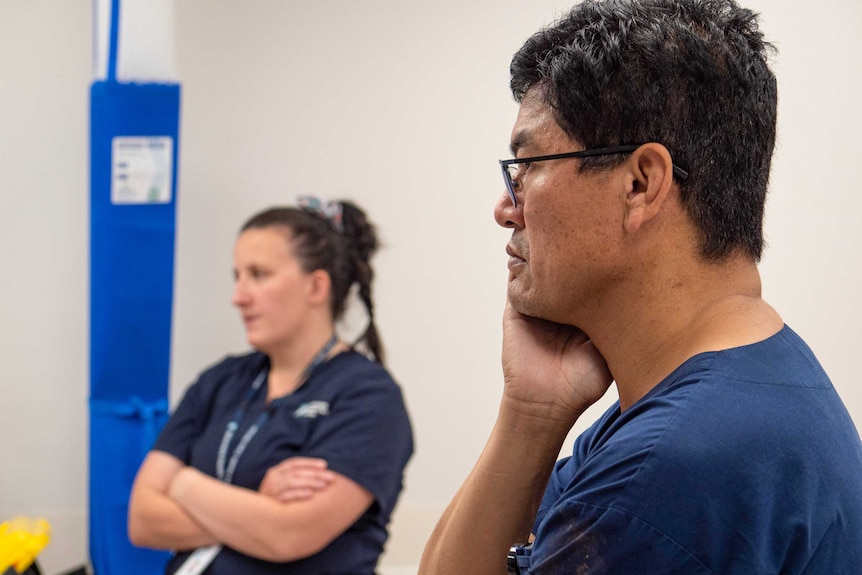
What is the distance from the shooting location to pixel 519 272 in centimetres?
120

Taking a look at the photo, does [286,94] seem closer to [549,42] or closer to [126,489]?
[126,489]

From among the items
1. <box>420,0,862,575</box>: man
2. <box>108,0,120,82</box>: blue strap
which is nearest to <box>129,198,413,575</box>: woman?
<box>108,0,120,82</box>: blue strap

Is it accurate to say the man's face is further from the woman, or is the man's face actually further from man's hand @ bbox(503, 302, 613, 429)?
the woman

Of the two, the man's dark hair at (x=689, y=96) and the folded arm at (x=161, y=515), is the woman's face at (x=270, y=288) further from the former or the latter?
the man's dark hair at (x=689, y=96)

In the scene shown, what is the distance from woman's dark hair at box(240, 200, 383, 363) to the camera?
2766mm

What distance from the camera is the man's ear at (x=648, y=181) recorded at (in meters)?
1.04

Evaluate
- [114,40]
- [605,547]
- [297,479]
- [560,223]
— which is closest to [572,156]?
[560,223]

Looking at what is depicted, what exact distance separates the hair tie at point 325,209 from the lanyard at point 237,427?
40 centimetres

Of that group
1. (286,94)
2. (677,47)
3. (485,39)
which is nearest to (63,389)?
(286,94)

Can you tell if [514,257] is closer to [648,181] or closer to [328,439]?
[648,181]

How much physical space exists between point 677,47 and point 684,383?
1.22ft

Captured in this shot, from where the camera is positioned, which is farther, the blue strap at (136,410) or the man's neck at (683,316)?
the blue strap at (136,410)

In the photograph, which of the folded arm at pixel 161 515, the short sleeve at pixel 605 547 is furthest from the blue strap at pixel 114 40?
the short sleeve at pixel 605 547

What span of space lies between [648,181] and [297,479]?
4.88ft
